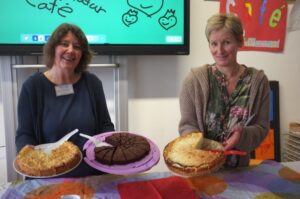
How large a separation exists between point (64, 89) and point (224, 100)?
0.82 metres

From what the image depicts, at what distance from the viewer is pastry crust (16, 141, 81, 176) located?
1.10m

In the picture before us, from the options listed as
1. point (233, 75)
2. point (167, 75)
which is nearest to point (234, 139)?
point (233, 75)

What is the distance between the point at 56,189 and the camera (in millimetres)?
1195

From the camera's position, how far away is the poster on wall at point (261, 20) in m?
2.30

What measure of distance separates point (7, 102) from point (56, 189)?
3.44ft

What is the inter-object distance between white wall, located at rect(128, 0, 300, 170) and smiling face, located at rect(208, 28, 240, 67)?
3.11 feet

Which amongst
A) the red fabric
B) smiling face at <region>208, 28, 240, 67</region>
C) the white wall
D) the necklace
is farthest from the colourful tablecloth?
the white wall

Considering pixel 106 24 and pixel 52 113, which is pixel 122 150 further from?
pixel 106 24

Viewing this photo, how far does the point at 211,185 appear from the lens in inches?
49.3

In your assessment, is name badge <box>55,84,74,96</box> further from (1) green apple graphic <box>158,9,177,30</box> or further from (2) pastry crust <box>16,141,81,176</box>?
(1) green apple graphic <box>158,9,177,30</box>

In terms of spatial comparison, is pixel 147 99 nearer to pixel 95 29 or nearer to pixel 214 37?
pixel 95 29

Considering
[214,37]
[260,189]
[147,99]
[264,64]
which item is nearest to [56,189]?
[260,189]

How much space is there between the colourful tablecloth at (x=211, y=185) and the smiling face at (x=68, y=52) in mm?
577

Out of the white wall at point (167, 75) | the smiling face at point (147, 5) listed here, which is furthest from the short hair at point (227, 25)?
the white wall at point (167, 75)
